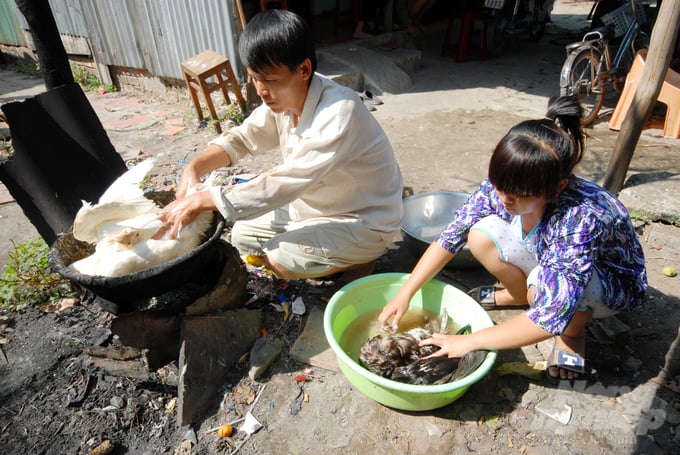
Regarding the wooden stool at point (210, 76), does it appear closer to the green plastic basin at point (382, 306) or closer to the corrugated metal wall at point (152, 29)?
the corrugated metal wall at point (152, 29)

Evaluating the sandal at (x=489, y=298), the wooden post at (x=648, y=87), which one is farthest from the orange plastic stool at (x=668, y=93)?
the sandal at (x=489, y=298)

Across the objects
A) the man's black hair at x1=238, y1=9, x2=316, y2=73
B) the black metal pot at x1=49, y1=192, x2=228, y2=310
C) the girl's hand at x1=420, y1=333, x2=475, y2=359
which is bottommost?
the girl's hand at x1=420, y1=333, x2=475, y2=359

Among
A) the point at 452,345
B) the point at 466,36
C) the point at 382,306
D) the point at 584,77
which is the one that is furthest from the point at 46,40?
the point at 466,36

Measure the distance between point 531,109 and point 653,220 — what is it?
3417 millimetres

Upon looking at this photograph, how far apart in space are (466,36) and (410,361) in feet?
27.5

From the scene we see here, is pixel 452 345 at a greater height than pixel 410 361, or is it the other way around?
pixel 452 345

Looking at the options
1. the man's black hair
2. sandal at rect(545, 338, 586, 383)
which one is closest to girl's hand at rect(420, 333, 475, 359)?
sandal at rect(545, 338, 586, 383)

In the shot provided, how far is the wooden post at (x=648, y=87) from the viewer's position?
300cm

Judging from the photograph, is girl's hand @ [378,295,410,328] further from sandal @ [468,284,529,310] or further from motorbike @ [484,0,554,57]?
motorbike @ [484,0,554,57]

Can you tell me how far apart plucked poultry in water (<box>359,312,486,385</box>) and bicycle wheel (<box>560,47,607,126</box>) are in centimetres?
487

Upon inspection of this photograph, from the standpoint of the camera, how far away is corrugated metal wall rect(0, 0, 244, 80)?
5.75 metres

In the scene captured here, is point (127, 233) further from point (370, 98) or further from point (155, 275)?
point (370, 98)

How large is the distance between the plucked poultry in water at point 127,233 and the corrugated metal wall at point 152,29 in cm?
443

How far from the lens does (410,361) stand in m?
1.97
